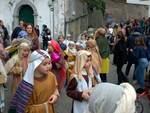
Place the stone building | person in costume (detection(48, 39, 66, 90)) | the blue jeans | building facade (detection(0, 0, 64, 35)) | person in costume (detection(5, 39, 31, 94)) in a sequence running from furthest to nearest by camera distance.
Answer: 1. the stone building
2. building facade (detection(0, 0, 64, 35))
3. the blue jeans
4. person in costume (detection(48, 39, 66, 90))
5. person in costume (detection(5, 39, 31, 94))

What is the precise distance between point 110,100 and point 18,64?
582cm

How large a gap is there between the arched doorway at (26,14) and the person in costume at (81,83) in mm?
23604

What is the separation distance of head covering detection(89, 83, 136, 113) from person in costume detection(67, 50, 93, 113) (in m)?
2.75

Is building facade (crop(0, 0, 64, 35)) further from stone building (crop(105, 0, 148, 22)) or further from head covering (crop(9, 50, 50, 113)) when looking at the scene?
head covering (crop(9, 50, 50, 113))

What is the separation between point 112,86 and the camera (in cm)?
370

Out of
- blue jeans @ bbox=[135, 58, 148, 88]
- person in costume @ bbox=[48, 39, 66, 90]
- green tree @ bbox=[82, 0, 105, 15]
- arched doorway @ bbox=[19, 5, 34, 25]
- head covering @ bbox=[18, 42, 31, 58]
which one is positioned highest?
green tree @ bbox=[82, 0, 105, 15]

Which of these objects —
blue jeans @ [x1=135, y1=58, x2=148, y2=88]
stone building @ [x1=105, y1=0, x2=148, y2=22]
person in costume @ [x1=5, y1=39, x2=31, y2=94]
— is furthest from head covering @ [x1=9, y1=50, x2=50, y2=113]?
stone building @ [x1=105, y1=0, x2=148, y2=22]

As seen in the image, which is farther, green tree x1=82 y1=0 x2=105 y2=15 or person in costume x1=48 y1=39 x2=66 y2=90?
green tree x1=82 y1=0 x2=105 y2=15

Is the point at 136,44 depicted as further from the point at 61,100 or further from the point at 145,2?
the point at 145,2

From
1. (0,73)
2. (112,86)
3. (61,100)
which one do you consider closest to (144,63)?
(61,100)

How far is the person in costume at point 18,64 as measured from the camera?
30.0 ft

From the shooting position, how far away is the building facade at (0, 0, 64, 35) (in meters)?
29.5

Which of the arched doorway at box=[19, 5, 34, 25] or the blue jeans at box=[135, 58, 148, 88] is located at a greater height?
the arched doorway at box=[19, 5, 34, 25]

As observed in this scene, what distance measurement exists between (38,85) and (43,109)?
0.32m
